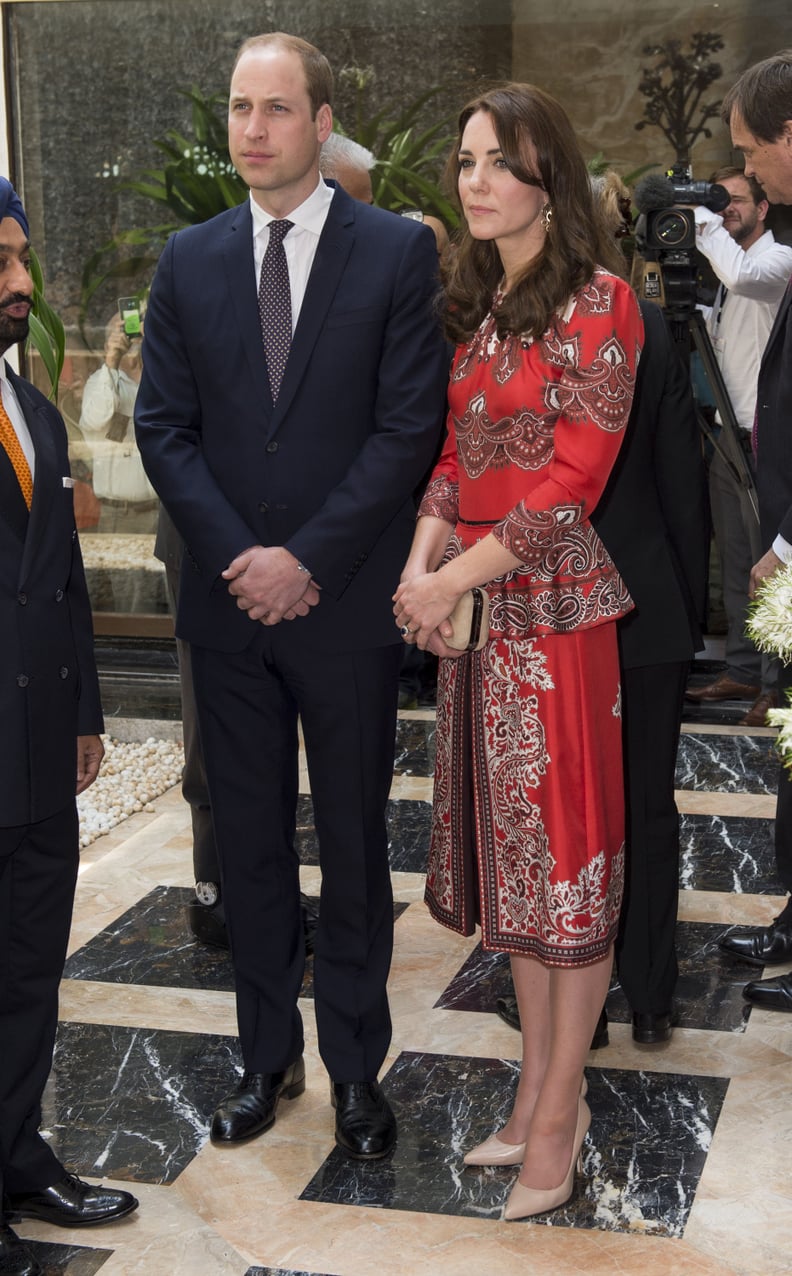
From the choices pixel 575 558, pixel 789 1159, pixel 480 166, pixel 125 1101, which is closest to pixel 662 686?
pixel 575 558

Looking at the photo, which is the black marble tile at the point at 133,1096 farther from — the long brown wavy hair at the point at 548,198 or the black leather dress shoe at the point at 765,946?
the long brown wavy hair at the point at 548,198

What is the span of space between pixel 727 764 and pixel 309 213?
2.62m

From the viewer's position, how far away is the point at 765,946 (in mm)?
3152

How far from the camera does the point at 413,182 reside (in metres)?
5.40

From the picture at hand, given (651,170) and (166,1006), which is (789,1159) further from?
(651,170)

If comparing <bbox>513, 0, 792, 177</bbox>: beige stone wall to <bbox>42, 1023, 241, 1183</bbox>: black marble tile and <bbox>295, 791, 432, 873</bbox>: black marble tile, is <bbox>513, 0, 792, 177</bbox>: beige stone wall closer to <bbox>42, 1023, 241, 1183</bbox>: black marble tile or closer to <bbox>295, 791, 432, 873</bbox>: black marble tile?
<bbox>295, 791, 432, 873</bbox>: black marble tile

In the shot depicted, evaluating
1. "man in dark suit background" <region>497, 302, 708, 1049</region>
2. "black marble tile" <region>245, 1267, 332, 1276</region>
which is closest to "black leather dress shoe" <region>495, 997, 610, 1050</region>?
"man in dark suit background" <region>497, 302, 708, 1049</region>

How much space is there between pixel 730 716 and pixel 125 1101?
2872mm

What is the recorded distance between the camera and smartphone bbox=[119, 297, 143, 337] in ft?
18.7

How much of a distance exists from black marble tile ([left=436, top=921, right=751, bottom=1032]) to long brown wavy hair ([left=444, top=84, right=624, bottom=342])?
144 cm

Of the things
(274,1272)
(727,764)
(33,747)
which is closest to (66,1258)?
(274,1272)

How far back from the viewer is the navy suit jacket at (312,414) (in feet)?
7.62

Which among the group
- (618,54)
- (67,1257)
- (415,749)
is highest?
(618,54)

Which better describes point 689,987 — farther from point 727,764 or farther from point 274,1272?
point 727,764
